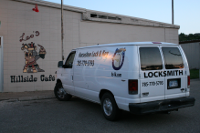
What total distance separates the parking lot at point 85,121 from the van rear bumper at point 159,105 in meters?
0.45

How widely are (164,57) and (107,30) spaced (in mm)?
8668

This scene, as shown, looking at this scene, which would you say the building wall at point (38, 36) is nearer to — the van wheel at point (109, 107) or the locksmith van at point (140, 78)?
the locksmith van at point (140, 78)

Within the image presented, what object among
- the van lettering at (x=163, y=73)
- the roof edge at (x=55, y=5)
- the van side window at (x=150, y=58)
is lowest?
the van lettering at (x=163, y=73)

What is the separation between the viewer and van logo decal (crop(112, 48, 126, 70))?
A: 538cm

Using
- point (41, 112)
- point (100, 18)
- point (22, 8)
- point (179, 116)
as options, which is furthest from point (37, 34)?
point (179, 116)

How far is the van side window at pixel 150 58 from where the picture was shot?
5203 millimetres

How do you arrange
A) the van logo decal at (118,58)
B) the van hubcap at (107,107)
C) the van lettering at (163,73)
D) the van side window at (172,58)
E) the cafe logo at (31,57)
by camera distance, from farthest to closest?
the cafe logo at (31,57), the van hubcap at (107,107), the van side window at (172,58), the van logo decal at (118,58), the van lettering at (163,73)

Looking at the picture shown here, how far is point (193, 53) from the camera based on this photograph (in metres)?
28.4

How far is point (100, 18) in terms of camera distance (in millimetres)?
13383

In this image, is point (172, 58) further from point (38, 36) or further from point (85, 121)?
point (38, 36)

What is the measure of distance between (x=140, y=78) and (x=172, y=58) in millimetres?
1229

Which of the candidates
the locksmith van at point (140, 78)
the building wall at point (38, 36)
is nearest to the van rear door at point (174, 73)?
the locksmith van at point (140, 78)

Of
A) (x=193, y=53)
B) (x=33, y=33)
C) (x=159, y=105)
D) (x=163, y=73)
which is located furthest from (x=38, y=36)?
(x=193, y=53)

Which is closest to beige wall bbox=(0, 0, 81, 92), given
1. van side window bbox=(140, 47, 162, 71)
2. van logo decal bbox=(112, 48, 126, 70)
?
van logo decal bbox=(112, 48, 126, 70)
